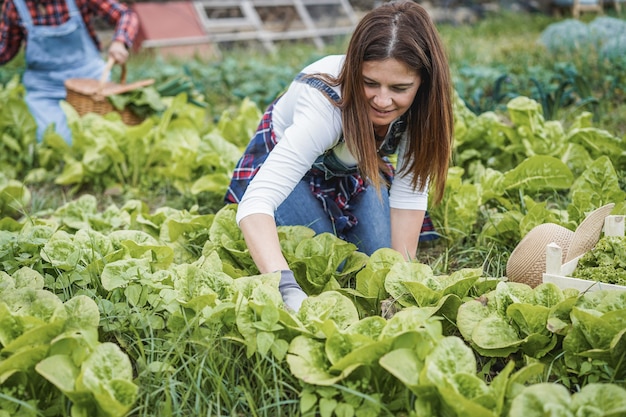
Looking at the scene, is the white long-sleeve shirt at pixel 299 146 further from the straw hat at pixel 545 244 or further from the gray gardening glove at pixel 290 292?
the straw hat at pixel 545 244

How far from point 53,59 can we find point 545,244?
123 inches

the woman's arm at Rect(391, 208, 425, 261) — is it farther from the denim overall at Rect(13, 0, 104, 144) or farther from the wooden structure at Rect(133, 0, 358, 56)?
the wooden structure at Rect(133, 0, 358, 56)

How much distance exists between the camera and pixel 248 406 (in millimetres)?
1593

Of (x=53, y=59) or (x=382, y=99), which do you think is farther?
(x=53, y=59)

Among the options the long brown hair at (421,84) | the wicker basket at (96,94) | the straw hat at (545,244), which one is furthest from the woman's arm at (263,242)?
the wicker basket at (96,94)

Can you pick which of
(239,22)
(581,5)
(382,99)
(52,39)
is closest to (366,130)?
(382,99)

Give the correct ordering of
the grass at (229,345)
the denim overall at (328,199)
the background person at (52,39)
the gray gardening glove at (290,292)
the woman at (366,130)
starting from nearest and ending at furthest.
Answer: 1. the grass at (229,345)
2. the gray gardening glove at (290,292)
3. the woman at (366,130)
4. the denim overall at (328,199)
5. the background person at (52,39)

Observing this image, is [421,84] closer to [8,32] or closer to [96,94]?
[96,94]

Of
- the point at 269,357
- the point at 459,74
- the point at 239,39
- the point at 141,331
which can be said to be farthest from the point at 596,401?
the point at 239,39

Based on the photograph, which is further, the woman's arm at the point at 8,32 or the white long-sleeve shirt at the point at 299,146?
the woman's arm at the point at 8,32

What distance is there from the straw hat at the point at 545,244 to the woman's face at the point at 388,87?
55cm

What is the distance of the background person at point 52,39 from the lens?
12.6ft

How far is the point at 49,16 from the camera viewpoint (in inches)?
157

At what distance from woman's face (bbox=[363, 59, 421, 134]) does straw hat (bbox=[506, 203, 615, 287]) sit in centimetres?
55
